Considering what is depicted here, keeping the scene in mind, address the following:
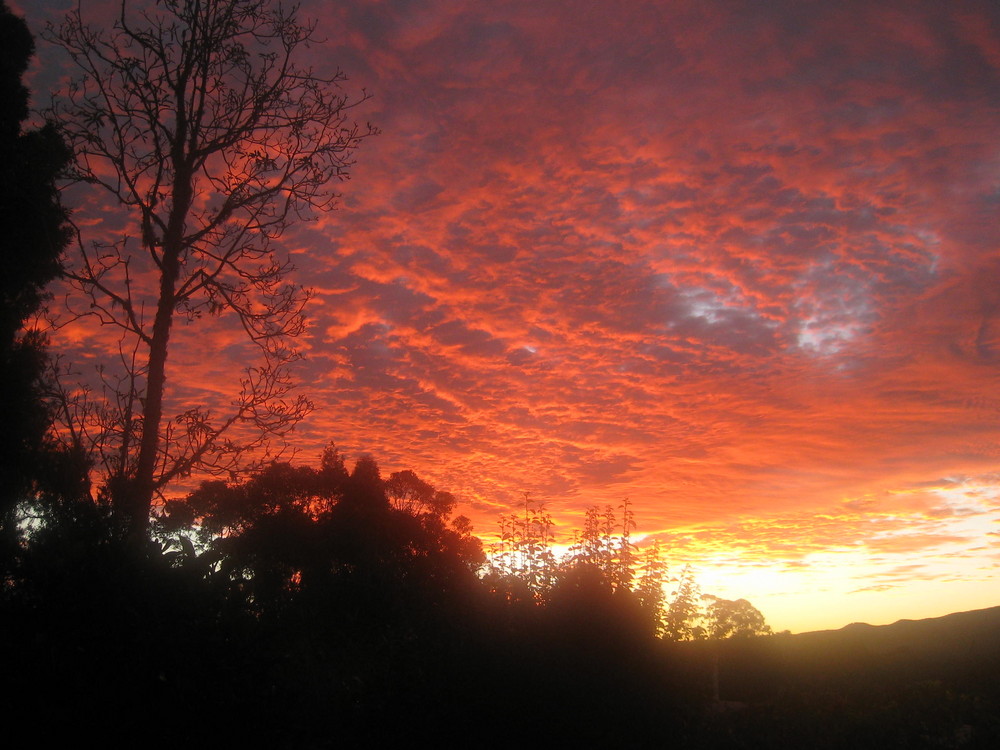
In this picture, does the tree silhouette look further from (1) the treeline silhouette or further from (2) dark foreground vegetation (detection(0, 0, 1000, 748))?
(1) the treeline silhouette

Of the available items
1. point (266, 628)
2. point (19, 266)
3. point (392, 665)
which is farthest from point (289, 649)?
point (19, 266)

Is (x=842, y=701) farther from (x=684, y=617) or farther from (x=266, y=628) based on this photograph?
(x=266, y=628)

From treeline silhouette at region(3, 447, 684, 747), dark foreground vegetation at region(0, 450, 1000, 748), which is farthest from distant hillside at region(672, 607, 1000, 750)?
treeline silhouette at region(3, 447, 684, 747)

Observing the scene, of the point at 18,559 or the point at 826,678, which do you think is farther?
the point at 826,678

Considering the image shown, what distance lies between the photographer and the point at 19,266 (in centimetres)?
1291

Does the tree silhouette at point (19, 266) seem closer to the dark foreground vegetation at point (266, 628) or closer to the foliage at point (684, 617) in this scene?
the dark foreground vegetation at point (266, 628)

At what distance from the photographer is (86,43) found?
9.02m

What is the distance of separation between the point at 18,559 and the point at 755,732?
9.96 meters

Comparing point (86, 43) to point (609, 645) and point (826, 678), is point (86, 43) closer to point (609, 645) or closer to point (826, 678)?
point (609, 645)

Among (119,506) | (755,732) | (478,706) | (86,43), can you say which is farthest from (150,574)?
(755,732)

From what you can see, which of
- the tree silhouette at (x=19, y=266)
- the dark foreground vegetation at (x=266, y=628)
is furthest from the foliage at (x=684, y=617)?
the tree silhouette at (x=19, y=266)

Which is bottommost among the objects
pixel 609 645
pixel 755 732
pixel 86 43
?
pixel 755 732

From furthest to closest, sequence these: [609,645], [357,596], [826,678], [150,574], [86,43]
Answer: [826,678]
[357,596]
[609,645]
[86,43]
[150,574]

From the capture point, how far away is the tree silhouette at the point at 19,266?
1200cm
